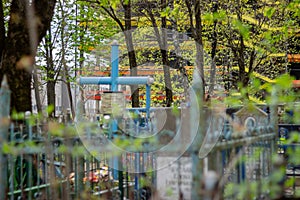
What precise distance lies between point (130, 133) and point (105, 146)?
2.49 feet

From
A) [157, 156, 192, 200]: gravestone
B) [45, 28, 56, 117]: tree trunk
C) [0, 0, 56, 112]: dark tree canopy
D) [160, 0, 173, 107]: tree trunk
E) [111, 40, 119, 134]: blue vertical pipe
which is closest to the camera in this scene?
[157, 156, 192, 200]: gravestone

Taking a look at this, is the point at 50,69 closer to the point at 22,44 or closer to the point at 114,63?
the point at 114,63

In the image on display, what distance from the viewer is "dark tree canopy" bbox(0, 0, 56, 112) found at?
23.0 feet

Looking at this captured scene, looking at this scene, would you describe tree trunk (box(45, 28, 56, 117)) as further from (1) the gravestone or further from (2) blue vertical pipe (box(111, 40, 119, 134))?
(1) the gravestone

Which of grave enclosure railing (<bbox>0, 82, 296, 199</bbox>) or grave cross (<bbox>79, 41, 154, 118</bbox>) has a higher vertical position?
grave cross (<bbox>79, 41, 154, 118</bbox>)

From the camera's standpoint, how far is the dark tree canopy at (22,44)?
7.02 m

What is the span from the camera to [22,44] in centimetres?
701

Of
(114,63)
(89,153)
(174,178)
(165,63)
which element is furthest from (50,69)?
(174,178)

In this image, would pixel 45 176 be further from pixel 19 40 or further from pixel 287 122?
pixel 287 122

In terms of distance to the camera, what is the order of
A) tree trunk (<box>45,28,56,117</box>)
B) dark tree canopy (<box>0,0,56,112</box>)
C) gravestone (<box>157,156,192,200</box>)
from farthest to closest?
tree trunk (<box>45,28,56,117</box>), dark tree canopy (<box>0,0,56,112</box>), gravestone (<box>157,156,192,200</box>)

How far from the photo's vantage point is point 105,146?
5539mm

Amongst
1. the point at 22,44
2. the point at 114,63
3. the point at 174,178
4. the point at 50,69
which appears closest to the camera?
the point at 174,178

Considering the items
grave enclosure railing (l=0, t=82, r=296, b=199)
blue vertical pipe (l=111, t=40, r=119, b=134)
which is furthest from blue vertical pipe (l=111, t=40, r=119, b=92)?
grave enclosure railing (l=0, t=82, r=296, b=199)

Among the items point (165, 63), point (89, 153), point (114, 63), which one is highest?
point (165, 63)
